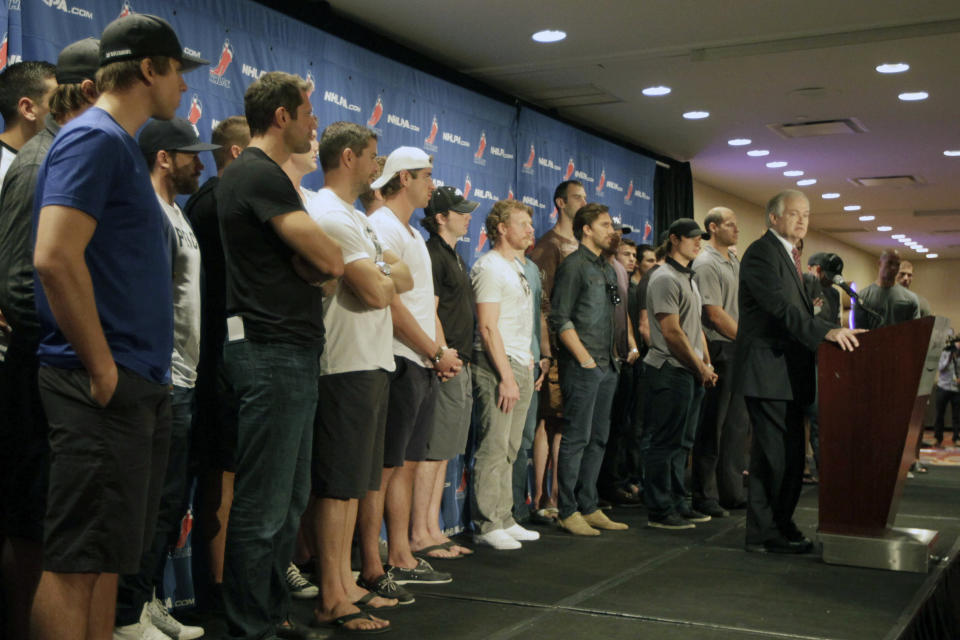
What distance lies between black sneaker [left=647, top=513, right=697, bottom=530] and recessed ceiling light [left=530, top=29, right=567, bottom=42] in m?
2.88

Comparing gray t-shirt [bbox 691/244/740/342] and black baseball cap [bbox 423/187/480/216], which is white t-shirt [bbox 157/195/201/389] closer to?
black baseball cap [bbox 423/187/480/216]

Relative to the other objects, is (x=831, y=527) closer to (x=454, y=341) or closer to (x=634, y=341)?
(x=454, y=341)

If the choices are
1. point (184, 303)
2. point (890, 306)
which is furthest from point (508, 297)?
point (890, 306)

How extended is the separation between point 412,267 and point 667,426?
6.81 ft

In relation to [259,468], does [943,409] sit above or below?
below

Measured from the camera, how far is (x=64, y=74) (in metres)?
2.48

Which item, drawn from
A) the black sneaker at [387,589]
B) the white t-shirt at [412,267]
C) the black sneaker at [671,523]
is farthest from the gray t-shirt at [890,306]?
the black sneaker at [387,589]

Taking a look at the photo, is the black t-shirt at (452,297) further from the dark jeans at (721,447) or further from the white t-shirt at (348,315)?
the dark jeans at (721,447)

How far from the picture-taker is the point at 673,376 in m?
5.40

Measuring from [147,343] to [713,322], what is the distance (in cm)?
466

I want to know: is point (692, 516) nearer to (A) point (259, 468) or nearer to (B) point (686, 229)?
(B) point (686, 229)

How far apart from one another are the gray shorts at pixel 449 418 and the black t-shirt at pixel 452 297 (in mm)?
163

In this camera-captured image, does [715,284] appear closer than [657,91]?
Yes

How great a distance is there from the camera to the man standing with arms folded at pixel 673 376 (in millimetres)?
5367
